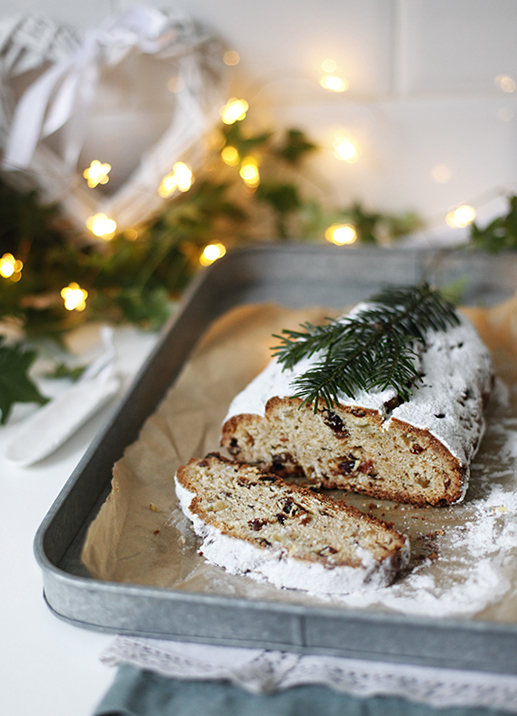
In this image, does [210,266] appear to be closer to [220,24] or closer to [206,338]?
[206,338]

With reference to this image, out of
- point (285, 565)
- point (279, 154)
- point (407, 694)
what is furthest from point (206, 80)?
point (407, 694)

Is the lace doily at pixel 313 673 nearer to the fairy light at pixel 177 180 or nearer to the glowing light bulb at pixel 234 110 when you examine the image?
the fairy light at pixel 177 180

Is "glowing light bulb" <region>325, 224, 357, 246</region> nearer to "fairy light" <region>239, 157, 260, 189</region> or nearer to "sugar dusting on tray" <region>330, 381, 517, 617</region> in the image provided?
"fairy light" <region>239, 157, 260, 189</region>

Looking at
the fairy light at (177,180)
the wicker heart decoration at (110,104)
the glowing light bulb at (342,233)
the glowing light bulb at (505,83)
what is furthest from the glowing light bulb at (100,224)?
the glowing light bulb at (505,83)

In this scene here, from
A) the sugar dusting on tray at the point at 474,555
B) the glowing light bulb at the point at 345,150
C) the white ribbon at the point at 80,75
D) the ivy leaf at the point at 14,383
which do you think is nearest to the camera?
the sugar dusting on tray at the point at 474,555

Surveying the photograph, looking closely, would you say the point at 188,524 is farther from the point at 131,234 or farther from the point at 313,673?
the point at 131,234

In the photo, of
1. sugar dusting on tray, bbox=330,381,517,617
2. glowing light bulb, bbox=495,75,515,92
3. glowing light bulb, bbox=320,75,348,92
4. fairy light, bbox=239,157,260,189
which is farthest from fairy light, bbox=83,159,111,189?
sugar dusting on tray, bbox=330,381,517,617
